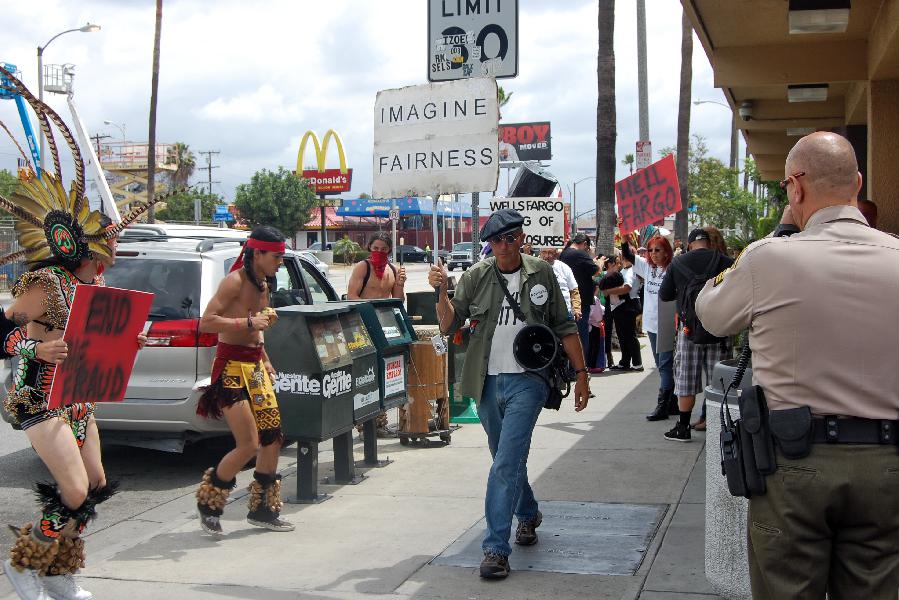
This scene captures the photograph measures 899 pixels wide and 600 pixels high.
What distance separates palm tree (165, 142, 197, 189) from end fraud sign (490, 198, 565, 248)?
84.5 m

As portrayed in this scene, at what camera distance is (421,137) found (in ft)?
24.1

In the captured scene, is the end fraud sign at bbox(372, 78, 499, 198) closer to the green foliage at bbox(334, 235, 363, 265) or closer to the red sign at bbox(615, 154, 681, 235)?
the red sign at bbox(615, 154, 681, 235)

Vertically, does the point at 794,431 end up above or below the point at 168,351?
above

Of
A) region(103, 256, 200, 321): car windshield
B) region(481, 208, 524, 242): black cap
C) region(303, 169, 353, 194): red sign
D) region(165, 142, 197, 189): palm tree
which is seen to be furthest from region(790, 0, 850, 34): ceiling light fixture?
region(165, 142, 197, 189): palm tree

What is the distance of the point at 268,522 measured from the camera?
6359 mm

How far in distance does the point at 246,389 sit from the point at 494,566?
1993 millimetres

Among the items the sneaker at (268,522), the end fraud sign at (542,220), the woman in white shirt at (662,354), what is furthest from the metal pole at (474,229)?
the end fraud sign at (542,220)

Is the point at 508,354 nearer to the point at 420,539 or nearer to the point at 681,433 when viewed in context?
the point at 420,539

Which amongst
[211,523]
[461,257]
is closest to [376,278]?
[211,523]

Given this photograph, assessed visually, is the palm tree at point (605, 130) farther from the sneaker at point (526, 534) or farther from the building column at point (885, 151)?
the sneaker at point (526, 534)

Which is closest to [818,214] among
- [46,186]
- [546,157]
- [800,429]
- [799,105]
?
[800,429]

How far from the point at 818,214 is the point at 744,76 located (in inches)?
272

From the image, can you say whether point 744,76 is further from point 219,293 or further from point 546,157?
point 546,157

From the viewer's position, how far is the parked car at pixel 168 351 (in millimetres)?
7738
